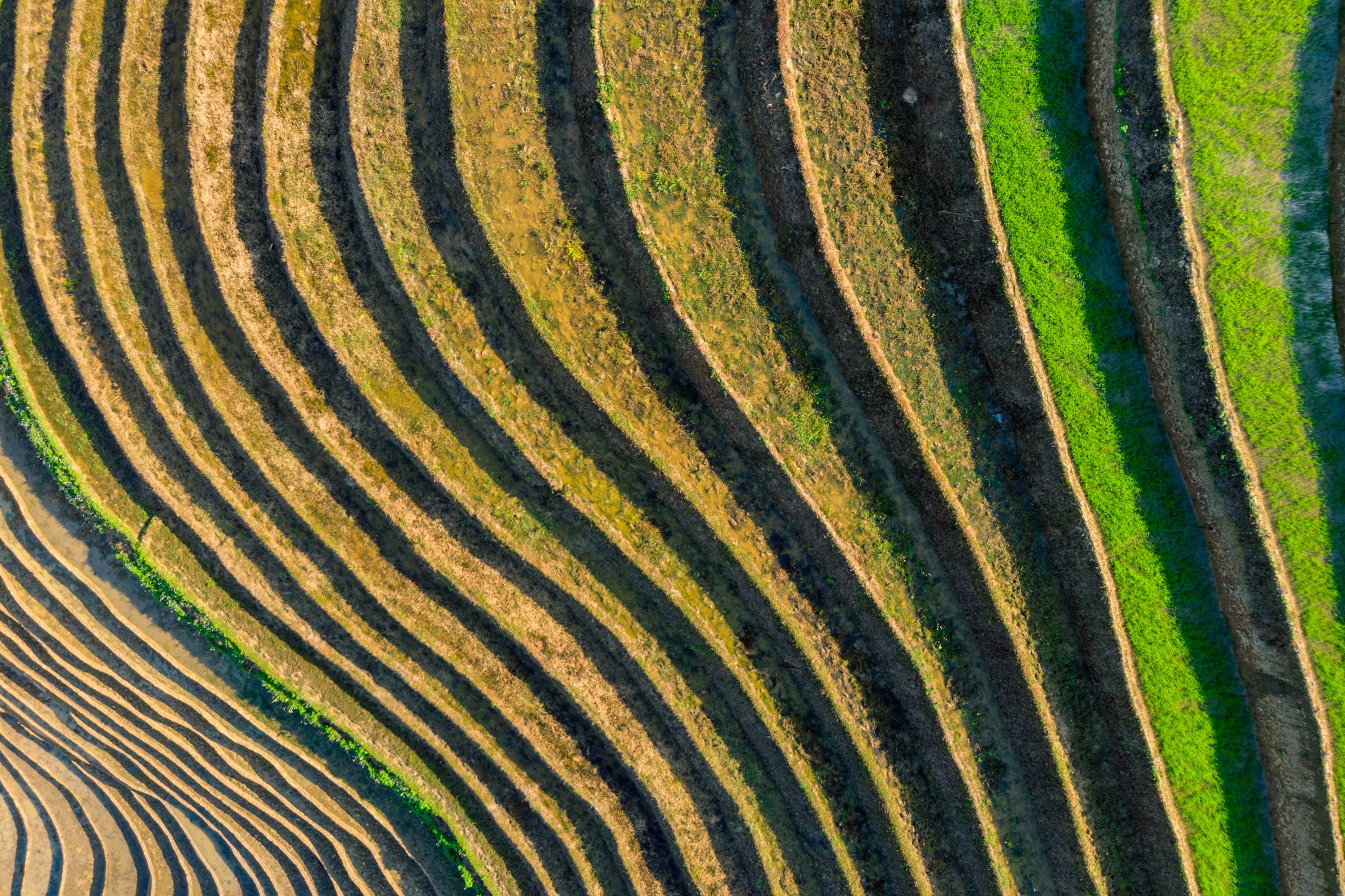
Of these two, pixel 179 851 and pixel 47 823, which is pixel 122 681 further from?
pixel 47 823

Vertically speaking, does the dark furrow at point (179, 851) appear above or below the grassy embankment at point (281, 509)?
below

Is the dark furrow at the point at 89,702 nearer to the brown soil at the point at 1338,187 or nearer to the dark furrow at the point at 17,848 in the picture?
the dark furrow at the point at 17,848

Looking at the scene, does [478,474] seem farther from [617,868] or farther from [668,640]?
[617,868]

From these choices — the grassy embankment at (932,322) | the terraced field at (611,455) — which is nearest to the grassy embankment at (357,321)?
the terraced field at (611,455)

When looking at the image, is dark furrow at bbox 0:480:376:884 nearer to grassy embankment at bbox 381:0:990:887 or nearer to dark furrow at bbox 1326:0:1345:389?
grassy embankment at bbox 381:0:990:887

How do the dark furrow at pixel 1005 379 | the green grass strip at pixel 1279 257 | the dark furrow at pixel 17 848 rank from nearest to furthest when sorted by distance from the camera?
1. the green grass strip at pixel 1279 257
2. the dark furrow at pixel 1005 379
3. the dark furrow at pixel 17 848

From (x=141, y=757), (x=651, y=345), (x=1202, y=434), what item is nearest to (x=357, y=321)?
(x=651, y=345)

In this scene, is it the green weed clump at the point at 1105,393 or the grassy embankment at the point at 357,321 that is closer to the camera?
the green weed clump at the point at 1105,393
